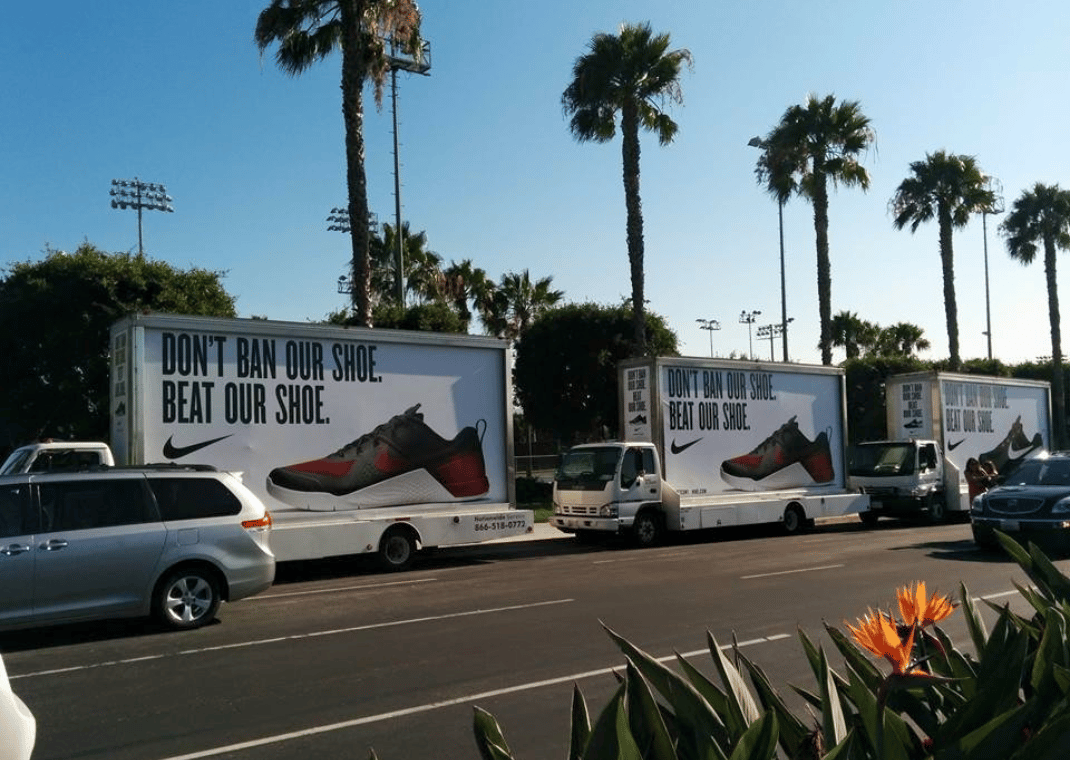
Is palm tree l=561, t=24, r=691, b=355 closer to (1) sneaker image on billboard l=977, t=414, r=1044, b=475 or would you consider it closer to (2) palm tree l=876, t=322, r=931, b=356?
(1) sneaker image on billboard l=977, t=414, r=1044, b=475

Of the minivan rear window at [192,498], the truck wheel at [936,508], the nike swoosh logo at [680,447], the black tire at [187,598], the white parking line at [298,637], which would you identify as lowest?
the truck wheel at [936,508]

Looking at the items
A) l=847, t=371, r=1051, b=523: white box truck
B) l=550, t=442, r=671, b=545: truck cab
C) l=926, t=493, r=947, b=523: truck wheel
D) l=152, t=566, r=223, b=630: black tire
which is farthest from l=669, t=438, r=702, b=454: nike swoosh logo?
l=152, t=566, r=223, b=630: black tire

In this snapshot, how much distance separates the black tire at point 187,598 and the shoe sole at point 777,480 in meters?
12.6

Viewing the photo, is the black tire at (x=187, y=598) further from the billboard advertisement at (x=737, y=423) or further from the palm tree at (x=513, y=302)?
the palm tree at (x=513, y=302)

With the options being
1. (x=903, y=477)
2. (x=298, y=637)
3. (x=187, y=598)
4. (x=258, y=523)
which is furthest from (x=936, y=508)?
(x=187, y=598)

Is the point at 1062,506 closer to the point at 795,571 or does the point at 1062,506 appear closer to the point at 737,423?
the point at 795,571

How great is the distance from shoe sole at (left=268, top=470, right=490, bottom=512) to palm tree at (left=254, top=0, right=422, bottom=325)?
208 inches

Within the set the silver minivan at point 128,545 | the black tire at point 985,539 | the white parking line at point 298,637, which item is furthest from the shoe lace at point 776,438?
the silver minivan at point 128,545

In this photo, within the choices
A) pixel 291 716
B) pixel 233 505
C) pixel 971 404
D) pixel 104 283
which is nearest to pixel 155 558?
pixel 233 505

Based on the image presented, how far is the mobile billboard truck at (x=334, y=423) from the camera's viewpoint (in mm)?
13516

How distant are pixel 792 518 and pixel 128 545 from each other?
1549 centimetres

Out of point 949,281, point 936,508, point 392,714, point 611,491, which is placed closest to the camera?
point 392,714

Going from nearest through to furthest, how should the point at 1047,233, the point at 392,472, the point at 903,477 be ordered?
the point at 392,472 → the point at 903,477 → the point at 1047,233

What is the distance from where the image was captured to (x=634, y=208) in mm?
26281
